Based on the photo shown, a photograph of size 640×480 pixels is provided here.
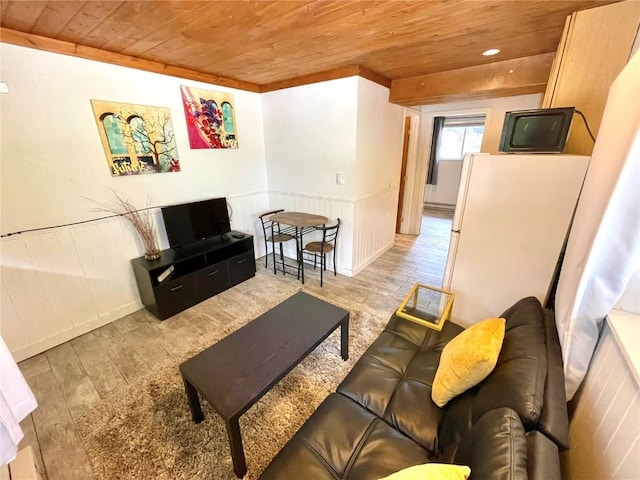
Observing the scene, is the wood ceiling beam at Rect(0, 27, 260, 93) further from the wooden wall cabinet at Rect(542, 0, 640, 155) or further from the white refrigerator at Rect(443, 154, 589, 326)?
the wooden wall cabinet at Rect(542, 0, 640, 155)

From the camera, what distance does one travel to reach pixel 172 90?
2715 mm

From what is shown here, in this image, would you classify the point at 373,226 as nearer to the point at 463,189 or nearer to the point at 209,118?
the point at 463,189

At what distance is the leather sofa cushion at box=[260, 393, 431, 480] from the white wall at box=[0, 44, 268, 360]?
8.01ft

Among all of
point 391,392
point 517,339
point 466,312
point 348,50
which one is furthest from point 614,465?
point 348,50

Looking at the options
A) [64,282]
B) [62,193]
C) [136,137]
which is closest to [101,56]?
[136,137]

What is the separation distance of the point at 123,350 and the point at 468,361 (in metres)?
2.59

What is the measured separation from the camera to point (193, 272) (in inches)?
108

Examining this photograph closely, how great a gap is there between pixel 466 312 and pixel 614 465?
1.35 m

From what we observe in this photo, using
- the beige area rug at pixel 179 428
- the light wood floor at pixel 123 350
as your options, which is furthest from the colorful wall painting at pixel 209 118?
the beige area rug at pixel 179 428

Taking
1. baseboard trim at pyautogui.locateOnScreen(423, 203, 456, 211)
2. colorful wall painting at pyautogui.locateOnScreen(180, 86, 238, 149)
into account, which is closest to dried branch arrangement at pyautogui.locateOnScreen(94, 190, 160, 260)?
colorful wall painting at pyautogui.locateOnScreen(180, 86, 238, 149)

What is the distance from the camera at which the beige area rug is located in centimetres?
138

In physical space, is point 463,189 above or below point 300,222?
above

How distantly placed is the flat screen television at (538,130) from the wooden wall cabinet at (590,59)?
1.01 feet

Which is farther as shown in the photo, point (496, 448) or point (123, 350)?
point (123, 350)
